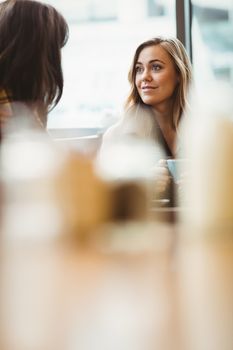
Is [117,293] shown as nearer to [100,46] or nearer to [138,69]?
[138,69]

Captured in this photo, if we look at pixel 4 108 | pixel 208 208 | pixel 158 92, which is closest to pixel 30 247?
pixel 208 208

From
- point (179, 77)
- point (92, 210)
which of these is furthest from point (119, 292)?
point (179, 77)

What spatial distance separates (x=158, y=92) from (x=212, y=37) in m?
0.86

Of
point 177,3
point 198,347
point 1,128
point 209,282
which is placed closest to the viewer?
point 198,347

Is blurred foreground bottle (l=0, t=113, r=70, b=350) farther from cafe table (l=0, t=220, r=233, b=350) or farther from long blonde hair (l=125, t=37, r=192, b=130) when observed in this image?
long blonde hair (l=125, t=37, r=192, b=130)

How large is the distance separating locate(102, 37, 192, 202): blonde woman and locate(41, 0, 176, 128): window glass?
49 centimetres

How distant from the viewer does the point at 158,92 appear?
1781 millimetres

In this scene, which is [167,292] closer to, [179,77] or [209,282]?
[209,282]

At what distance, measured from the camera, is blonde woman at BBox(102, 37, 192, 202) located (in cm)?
167

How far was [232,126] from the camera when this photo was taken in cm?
65

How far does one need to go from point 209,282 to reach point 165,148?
125 centimetres

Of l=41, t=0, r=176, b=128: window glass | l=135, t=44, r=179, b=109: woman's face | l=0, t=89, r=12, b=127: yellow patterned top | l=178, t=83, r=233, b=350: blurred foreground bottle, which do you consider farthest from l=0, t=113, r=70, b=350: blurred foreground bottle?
l=41, t=0, r=176, b=128: window glass

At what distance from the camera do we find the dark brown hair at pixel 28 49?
1043 mm

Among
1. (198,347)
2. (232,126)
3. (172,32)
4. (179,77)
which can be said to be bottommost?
(198,347)
